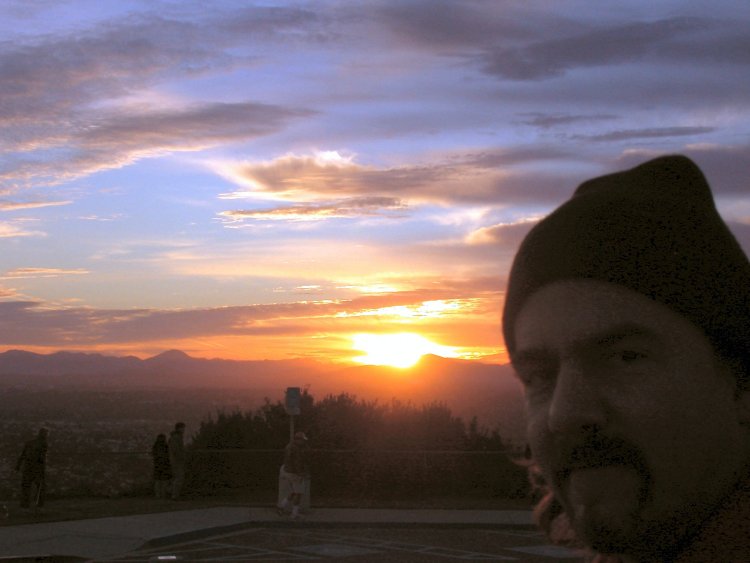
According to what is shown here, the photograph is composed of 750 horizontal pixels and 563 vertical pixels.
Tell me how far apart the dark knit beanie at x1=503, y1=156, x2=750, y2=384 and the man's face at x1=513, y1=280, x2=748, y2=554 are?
0.03 meters

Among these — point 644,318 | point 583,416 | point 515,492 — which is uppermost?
point 644,318

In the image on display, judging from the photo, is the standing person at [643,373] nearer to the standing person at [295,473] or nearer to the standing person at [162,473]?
the standing person at [295,473]

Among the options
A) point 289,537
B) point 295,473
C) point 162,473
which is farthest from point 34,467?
point 289,537

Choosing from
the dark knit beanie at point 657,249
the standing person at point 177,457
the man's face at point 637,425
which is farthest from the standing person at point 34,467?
the man's face at point 637,425

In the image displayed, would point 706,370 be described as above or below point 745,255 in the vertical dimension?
below

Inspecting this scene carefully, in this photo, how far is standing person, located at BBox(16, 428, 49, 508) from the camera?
2108cm

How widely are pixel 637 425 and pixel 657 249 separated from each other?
244mm

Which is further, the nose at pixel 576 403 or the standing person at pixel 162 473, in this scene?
the standing person at pixel 162 473

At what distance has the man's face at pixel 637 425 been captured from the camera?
1.20 m

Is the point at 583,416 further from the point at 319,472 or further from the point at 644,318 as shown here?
the point at 319,472

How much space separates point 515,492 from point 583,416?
24287 millimetres

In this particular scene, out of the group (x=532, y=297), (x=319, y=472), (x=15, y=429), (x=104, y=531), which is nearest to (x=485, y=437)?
(x=319, y=472)

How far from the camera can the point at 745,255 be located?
1.40m

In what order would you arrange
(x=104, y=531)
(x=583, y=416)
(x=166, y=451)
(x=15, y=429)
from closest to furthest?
(x=583, y=416)
(x=104, y=531)
(x=166, y=451)
(x=15, y=429)
